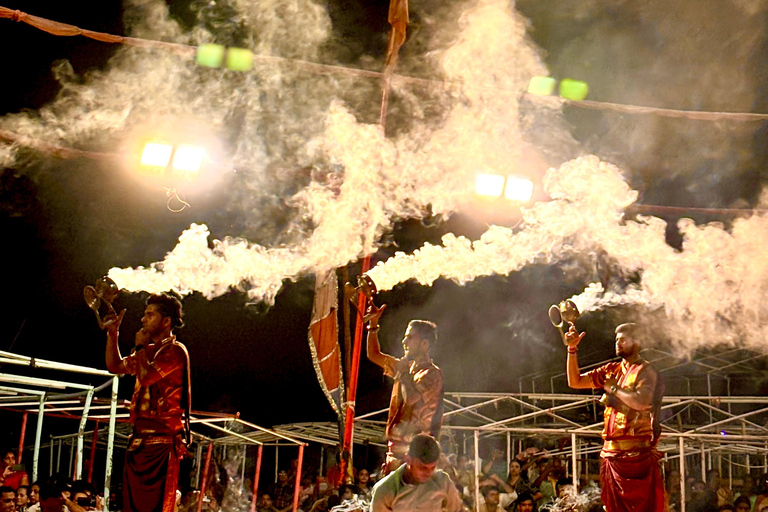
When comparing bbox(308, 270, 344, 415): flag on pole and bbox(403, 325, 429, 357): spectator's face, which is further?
bbox(308, 270, 344, 415): flag on pole

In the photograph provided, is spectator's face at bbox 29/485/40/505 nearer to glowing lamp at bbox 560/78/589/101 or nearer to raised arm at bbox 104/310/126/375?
raised arm at bbox 104/310/126/375

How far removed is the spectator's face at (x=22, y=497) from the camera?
297 inches

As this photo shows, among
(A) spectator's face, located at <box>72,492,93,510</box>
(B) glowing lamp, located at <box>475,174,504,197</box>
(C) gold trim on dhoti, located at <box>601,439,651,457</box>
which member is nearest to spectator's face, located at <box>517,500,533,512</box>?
(C) gold trim on dhoti, located at <box>601,439,651,457</box>

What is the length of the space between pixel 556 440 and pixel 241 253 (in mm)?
9902

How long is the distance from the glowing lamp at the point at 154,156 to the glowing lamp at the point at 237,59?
1.13 m

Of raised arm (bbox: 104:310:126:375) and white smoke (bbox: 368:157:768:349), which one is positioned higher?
white smoke (bbox: 368:157:768:349)

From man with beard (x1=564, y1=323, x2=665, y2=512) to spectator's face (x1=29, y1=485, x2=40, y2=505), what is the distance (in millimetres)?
6369

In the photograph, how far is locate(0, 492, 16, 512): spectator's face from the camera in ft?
23.3

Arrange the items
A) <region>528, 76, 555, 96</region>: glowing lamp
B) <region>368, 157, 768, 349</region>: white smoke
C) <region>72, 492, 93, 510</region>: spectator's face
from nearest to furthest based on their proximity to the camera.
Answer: <region>72, 492, 93, 510</region>: spectator's face, <region>528, 76, 555, 96</region>: glowing lamp, <region>368, 157, 768, 349</region>: white smoke

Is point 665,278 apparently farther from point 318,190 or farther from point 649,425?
point 318,190

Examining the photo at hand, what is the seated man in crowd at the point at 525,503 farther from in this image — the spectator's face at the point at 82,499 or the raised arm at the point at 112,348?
the raised arm at the point at 112,348

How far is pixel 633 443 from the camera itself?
5020 mm

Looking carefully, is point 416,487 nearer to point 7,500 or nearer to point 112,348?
point 112,348

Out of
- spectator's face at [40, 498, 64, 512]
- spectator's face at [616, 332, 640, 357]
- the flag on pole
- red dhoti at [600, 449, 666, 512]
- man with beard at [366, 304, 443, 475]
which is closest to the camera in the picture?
red dhoti at [600, 449, 666, 512]
